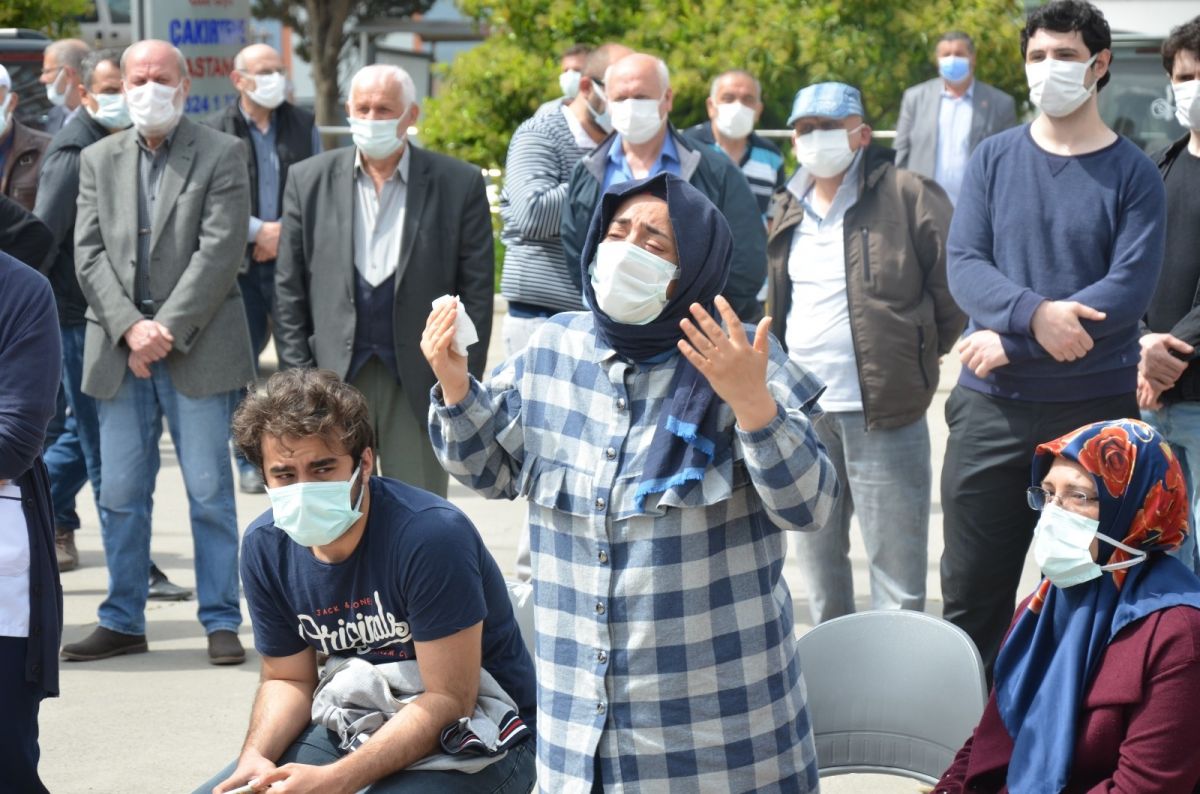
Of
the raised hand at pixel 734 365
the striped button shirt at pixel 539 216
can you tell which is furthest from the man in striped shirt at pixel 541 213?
the raised hand at pixel 734 365

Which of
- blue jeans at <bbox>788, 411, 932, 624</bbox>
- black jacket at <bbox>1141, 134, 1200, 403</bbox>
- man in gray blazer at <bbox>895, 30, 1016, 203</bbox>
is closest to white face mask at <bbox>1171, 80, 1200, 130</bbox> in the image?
black jacket at <bbox>1141, 134, 1200, 403</bbox>

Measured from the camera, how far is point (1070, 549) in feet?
10.8

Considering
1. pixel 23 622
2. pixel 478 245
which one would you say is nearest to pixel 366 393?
pixel 478 245

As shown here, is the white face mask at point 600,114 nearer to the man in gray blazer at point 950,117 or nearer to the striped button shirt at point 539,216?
the striped button shirt at point 539,216

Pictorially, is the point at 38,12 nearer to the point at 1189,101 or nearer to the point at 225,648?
the point at 225,648

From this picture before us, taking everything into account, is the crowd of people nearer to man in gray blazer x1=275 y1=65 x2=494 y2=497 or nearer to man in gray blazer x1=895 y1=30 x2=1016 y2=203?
man in gray blazer x1=275 y1=65 x2=494 y2=497

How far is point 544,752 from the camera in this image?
321 cm

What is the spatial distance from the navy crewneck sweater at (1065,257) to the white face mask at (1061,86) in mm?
137

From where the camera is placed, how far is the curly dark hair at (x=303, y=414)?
3648 mm

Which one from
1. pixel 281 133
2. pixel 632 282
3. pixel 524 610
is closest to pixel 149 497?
pixel 524 610

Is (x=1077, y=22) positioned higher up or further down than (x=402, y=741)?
higher up

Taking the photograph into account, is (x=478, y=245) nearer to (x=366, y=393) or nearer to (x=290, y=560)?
(x=366, y=393)

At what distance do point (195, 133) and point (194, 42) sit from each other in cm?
552

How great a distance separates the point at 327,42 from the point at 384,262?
21.1m
